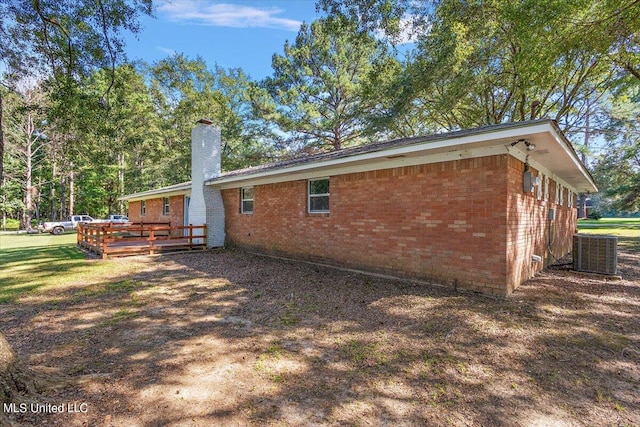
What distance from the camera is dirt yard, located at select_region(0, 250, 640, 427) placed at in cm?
249

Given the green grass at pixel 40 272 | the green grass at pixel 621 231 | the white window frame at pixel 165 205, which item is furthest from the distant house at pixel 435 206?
the white window frame at pixel 165 205

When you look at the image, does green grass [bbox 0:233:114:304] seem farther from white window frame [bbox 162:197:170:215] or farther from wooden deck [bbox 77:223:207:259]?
white window frame [bbox 162:197:170:215]

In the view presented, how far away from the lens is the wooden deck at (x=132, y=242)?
10703 millimetres

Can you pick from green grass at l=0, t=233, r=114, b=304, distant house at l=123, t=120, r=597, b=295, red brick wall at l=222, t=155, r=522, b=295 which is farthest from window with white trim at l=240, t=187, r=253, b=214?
green grass at l=0, t=233, r=114, b=304

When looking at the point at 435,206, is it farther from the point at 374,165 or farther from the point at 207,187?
the point at 207,187

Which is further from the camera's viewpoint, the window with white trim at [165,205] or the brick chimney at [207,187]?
the window with white trim at [165,205]

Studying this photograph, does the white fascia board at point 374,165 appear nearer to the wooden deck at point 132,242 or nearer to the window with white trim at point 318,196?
the window with white trim at point 318,196

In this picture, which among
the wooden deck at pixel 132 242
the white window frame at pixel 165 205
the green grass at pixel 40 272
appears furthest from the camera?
the white window frame at pixel 165 205

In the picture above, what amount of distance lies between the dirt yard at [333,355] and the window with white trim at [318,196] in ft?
10.3

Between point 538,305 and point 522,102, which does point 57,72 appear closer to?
point 538,305

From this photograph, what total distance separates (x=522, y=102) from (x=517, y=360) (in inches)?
595

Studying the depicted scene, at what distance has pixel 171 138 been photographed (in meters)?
26.9

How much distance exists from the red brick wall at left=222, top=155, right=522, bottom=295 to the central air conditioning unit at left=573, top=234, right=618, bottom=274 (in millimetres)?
4035

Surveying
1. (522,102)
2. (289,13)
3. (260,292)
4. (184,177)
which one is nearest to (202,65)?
(184,177)
